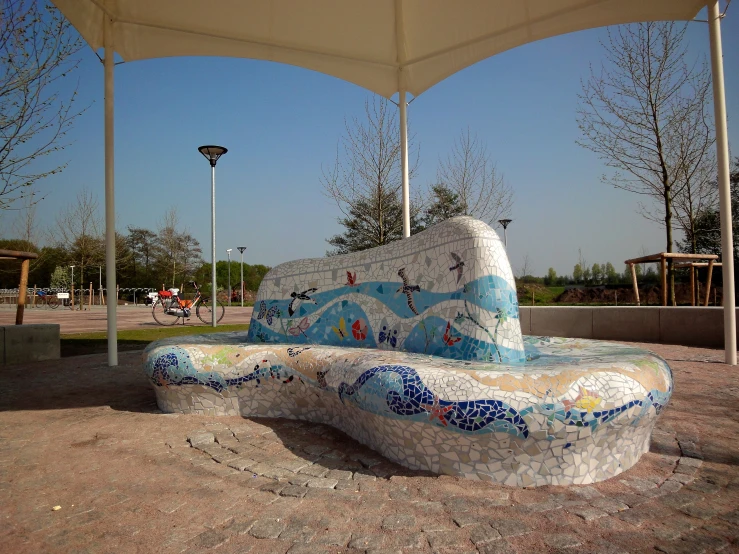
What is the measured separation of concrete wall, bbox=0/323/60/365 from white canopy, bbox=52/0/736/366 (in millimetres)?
2069

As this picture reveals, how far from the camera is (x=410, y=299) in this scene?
3.54 m

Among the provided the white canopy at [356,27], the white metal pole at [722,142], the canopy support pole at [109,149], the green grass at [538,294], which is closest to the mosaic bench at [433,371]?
the canopy support pole at [109,149]

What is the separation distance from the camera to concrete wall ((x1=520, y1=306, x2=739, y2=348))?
315 inches

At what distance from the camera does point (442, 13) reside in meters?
6.08

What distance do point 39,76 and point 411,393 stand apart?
8068 mm

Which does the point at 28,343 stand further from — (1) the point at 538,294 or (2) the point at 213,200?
(1) the point at 538,294

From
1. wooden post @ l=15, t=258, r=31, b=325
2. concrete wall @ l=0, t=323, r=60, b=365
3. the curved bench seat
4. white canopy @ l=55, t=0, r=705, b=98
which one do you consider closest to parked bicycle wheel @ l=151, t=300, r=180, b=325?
wooden post @ l=15, t=258, r=31, b=325

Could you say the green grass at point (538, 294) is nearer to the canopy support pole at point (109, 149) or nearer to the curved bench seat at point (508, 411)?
the canopy support pole at point (109, 149)

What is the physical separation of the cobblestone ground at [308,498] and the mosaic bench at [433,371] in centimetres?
14

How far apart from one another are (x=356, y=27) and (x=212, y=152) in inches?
302

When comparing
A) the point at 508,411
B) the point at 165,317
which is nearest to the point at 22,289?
the point at 508,411

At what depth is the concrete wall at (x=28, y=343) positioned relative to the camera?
7258 mm

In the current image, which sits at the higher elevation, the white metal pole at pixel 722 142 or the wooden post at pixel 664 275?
the white metal pole at pixel 722 142

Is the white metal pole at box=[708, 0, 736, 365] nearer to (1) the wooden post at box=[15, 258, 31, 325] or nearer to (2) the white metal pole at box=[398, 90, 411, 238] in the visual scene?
(2) the white metal pole at box=[398, 90, 411, 238]
